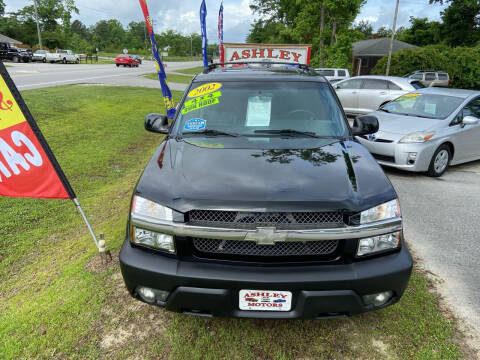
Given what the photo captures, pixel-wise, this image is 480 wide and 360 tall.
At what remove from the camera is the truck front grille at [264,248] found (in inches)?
86.0

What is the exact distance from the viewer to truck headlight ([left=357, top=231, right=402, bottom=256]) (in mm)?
2184

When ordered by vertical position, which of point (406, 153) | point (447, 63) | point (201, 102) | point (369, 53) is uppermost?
point (369, 53)

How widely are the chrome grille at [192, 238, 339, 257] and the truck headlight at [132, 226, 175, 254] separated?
0.15 meters

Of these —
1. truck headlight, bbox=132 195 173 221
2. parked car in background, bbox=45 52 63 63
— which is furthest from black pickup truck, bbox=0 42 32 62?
truck headlight, bbox=132 195 173 221

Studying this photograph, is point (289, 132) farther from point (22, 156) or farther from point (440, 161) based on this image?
point (440, 161)

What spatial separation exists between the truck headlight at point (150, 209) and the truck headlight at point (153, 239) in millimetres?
103

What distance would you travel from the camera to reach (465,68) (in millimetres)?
24562

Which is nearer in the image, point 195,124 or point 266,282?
point 266,282

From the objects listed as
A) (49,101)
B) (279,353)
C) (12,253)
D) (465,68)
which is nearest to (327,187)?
(279,353)

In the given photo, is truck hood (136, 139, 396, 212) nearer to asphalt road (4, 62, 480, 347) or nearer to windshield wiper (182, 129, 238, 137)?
windshield wiper (182, 129, 238, 137)

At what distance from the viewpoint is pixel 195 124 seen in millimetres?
3297

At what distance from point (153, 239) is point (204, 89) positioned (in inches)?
74.8

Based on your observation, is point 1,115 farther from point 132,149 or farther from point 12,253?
point 132,149

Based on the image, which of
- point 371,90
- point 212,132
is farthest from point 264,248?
point 371,90
